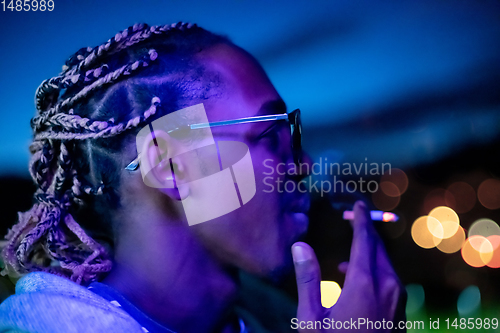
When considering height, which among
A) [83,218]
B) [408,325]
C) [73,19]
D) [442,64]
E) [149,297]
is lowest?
[408,325]

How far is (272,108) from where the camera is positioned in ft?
2.51

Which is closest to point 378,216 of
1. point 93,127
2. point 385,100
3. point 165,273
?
point 385,100

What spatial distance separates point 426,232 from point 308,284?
0.45 metres

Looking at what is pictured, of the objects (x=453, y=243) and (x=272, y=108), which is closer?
(x=272, y=108)

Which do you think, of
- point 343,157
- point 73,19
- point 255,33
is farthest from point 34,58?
point 343,157

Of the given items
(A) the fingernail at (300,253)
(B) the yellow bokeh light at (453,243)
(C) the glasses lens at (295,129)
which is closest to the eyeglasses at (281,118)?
(C) the glasses lens at (295,129)

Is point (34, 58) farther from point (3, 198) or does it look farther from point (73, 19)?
point (3, 198)

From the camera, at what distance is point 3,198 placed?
980 mm

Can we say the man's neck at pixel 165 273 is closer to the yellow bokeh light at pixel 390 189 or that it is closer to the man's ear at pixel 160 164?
the man's ear at pixel 160 164

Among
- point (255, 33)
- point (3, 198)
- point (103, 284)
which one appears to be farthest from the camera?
point (3, 198)

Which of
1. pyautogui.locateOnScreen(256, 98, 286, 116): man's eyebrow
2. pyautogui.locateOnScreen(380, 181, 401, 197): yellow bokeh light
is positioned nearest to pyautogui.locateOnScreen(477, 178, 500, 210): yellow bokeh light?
pyautogui.locateOnScreen(380, 181, 401, 197): yellow bokeh light

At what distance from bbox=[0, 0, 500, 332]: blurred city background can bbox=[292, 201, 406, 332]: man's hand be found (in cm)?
16

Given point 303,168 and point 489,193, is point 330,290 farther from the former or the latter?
point 489,193

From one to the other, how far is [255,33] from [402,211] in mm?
679
